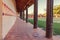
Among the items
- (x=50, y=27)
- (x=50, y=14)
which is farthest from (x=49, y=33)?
(x=50, y=14)

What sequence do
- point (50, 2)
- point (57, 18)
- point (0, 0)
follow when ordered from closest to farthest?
point (0, 0) < point (50, 2) < point (57, 18)

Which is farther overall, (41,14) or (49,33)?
(41,14)

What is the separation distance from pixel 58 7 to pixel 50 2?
1871cm

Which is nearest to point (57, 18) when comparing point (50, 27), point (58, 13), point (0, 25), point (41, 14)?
point (58, 13)

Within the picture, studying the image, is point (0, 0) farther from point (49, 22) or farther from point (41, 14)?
point (41, 14)

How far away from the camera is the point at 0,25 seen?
2881 millimetres

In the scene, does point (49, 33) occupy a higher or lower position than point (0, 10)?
lower

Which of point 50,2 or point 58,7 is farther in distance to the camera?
point 58,7

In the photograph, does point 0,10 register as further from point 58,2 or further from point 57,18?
point 58,2

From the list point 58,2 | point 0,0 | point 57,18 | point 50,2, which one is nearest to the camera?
point 0,0

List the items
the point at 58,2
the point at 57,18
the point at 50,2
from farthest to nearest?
the point at 58,2 < the point at 57,18 < the point at 50,2

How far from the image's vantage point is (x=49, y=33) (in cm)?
440

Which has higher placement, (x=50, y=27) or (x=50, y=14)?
(x=50, y=14)

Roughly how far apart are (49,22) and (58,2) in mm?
18313
